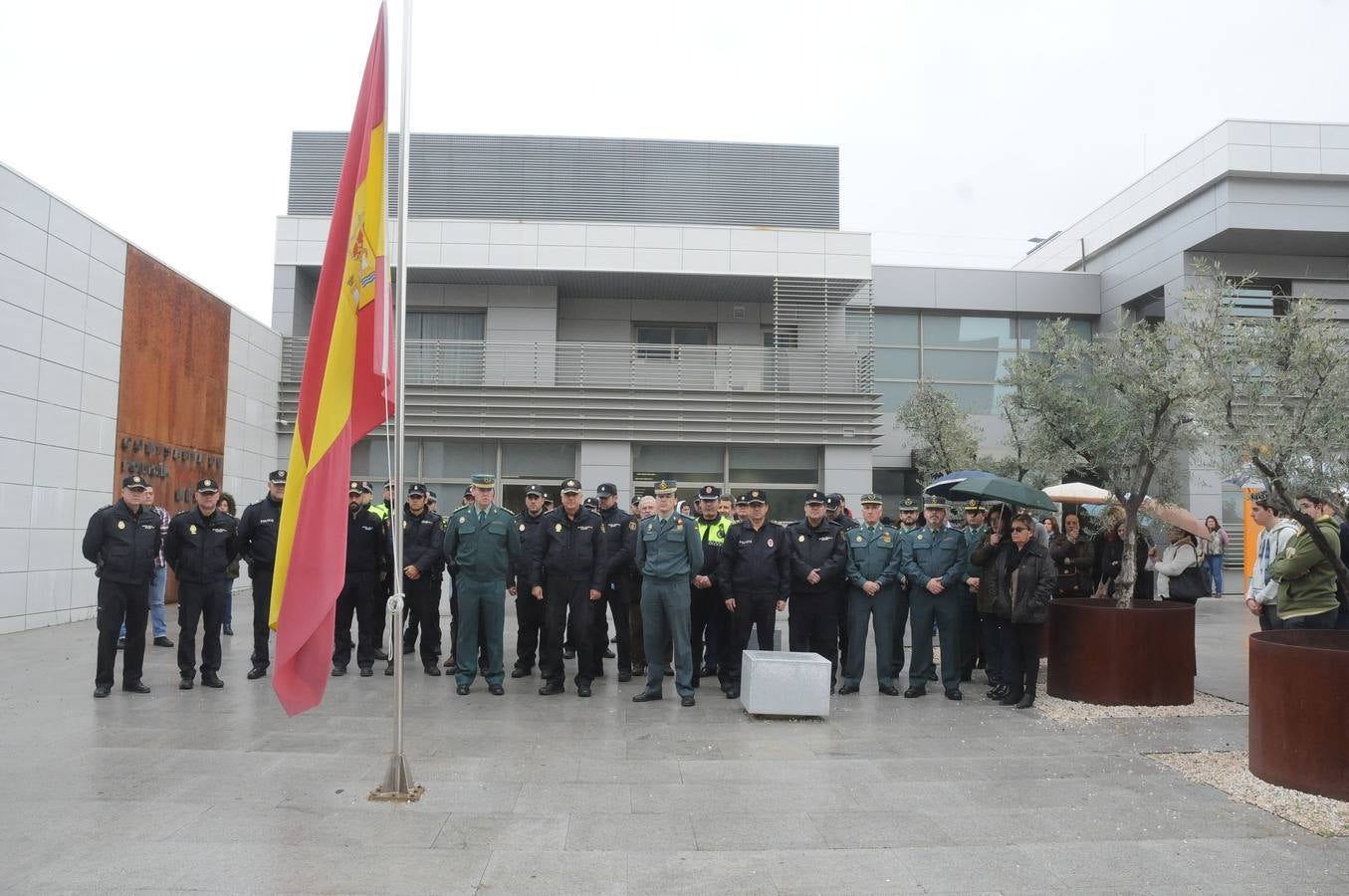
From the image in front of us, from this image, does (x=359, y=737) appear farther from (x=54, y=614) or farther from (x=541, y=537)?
(x=54, y=614)

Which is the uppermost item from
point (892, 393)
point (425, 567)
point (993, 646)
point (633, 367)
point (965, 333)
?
point (965, 333)

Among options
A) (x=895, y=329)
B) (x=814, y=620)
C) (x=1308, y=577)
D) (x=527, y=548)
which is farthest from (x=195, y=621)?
(x=895, y=329)

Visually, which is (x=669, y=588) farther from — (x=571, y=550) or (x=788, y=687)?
(x=788, y=687)

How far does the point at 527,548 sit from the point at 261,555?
277 centimetres

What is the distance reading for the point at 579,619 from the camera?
8828 millimetres

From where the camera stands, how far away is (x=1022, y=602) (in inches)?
323

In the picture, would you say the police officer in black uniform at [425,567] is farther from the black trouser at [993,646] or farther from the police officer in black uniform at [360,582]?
the black trouser at [993,646]

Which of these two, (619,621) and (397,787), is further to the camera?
(619,621)

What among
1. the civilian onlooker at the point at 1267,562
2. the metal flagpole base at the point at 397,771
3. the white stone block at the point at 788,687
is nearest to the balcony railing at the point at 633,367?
the civilian onlooker at the point at 1267,562

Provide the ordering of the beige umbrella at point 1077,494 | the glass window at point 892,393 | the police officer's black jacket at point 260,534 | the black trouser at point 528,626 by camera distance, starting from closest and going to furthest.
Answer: the police officer's black jacket at point 260,534 → the black trouser at point 528,626 → the beige umbrella at point 1077,494 → the glass window at point 892,393

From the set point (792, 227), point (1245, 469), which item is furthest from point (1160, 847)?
point (792, 227)

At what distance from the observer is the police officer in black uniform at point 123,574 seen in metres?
8.25

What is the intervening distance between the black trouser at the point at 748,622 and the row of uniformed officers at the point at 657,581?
0.02 m

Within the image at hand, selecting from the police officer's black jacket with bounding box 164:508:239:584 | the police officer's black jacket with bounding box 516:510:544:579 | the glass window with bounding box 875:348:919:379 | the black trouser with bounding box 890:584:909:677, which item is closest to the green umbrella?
the black trouser with bounding box 890:584:909:677
